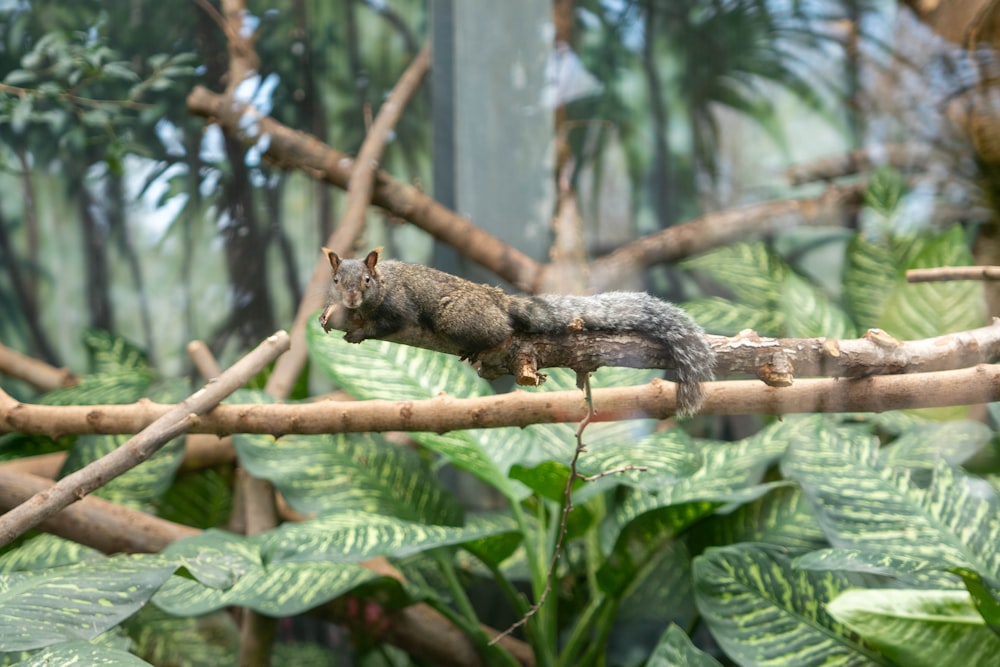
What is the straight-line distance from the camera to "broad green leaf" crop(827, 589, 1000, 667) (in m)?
1.15

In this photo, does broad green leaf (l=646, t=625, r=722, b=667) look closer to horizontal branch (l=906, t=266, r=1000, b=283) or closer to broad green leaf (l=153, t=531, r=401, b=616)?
broad green leaf (l=153, t=531, r=401, b=616)

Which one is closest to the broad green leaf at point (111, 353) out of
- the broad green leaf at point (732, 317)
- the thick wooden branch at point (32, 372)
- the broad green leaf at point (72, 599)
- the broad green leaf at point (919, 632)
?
the thick wooden branch at point (32, 372)

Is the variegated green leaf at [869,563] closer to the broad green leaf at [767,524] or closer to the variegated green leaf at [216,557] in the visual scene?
the broad green leaf at [767,524]

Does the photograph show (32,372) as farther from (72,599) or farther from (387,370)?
(72,599)

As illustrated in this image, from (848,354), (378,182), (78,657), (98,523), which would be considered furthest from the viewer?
(378,182)

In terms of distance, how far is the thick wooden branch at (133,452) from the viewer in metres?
1.09

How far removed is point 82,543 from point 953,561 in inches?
59.4

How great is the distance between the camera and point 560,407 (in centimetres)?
108

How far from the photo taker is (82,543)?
1508mm

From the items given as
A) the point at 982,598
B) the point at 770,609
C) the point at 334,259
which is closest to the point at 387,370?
the point at 334,259

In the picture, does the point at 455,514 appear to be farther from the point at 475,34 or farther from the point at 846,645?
the point at 475,34

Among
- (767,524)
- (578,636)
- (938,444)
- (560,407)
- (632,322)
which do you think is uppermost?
(632,322)

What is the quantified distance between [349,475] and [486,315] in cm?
81

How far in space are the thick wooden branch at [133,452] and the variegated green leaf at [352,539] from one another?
0.82ft
